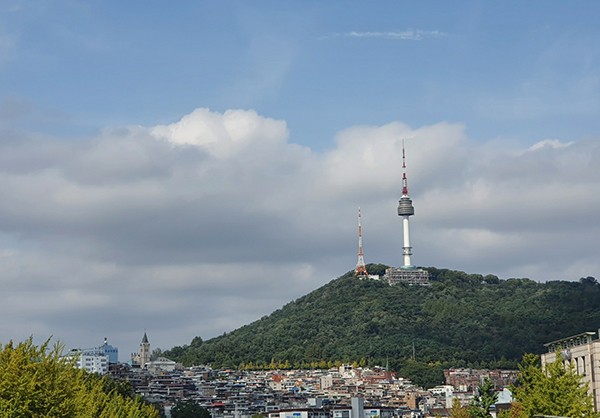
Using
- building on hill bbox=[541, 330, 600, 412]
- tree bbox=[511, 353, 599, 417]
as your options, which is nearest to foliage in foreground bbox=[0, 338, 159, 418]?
tree bbox=[511, 353, 599, 417]

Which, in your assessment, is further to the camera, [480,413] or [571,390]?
[480,413]

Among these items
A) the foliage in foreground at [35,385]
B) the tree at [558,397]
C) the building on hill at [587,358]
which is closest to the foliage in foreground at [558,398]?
the tree at [558,397]

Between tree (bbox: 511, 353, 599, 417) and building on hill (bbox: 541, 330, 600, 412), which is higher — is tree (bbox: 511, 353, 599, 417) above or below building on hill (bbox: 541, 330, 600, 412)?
below

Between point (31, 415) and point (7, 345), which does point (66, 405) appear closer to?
point (31, 415)

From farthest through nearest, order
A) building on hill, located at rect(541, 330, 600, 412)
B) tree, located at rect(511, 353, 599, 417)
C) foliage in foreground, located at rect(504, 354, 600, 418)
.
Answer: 1. building on hill, located at rect(541, 330, 600, 412)
2. tree, located at rect(511, 353, 599, 417)
3. foliage in foreground, located at rect(504, 354, 600, 418)

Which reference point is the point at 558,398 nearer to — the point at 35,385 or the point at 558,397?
the point at 558,397

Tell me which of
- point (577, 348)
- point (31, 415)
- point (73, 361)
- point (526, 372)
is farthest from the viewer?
point (577, 348)

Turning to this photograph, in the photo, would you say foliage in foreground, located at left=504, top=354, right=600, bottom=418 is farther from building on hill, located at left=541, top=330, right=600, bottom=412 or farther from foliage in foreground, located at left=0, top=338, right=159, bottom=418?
foliage in foreground, located at left=0, top=338, right=159, bottom=418

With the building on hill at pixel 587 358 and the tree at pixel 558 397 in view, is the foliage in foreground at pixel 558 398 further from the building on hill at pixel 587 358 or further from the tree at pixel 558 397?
the building on hill at pixel 587 358

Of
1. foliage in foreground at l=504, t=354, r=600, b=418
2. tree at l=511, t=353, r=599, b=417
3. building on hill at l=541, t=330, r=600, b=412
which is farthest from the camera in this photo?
building on hill at l=541, t=330, r=600, b=412

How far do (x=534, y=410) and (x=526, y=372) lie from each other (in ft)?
48.4

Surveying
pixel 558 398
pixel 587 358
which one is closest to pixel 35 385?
pixel 558 398

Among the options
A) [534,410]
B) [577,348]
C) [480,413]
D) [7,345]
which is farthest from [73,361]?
[480,413]

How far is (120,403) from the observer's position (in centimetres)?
10212
